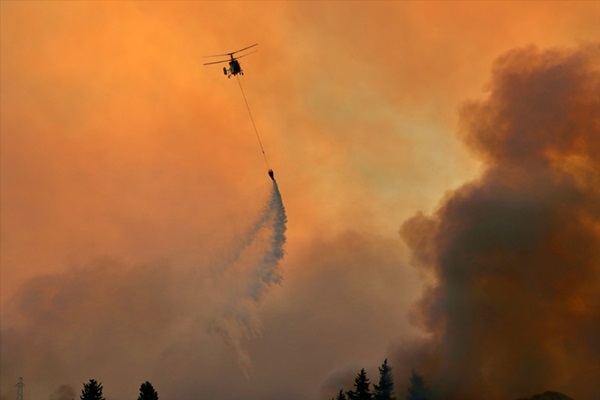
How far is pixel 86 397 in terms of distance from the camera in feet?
655

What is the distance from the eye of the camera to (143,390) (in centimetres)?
19625

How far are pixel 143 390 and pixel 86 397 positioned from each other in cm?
887
